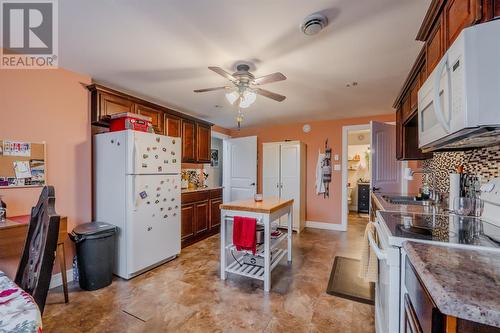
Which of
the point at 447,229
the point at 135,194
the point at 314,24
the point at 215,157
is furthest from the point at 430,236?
the point at 215,157

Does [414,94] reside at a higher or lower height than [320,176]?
higher

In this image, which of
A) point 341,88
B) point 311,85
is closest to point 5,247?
point 311,85

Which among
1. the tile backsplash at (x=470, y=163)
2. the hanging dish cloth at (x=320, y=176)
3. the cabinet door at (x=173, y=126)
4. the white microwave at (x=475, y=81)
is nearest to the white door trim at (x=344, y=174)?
the hanging dish cloth at (x=320, y=176)

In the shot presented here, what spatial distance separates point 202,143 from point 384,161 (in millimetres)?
3225

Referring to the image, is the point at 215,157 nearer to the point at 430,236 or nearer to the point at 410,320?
the point at 430,236

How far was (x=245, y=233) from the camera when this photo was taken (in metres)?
2.49

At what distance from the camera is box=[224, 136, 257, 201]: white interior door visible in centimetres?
512

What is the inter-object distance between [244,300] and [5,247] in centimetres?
207

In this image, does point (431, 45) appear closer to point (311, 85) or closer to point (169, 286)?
point (311, 85)

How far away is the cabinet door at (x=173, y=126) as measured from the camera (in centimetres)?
369

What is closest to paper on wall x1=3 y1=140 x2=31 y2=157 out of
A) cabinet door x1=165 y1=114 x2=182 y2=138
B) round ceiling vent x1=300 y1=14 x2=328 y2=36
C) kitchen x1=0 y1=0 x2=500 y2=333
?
kitchen x1=0 y1=0 x2=500 y2=333

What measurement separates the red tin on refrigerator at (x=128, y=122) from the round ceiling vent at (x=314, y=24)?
2.13m

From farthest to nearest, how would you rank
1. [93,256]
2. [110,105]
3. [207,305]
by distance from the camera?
[110,105] < [93,256] < [207,305]

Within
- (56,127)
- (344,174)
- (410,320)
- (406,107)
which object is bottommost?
(410,320)
